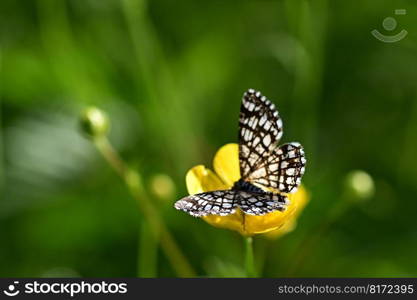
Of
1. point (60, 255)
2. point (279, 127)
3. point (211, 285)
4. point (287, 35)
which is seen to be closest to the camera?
point (279, 127)

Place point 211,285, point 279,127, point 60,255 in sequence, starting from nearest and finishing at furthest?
point 279,127, point 211,285, point 60,255

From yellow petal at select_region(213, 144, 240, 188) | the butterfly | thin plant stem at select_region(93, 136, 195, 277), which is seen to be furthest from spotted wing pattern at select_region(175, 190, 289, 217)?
thin plant stem at select_region(93, 136, 195, 277)

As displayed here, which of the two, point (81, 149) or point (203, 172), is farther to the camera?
point (81, 149)

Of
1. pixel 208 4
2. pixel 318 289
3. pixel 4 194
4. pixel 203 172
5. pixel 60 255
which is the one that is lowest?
pixel 318 289

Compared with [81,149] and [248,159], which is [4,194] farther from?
[248,159]

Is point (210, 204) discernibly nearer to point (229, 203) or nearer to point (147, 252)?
point (229, 203)

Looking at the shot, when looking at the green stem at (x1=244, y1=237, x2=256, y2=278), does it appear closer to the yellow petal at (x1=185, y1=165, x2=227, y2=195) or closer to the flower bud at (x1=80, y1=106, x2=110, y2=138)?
the yellow petal at (x1=185, y1=165, x2=227, y2=195)

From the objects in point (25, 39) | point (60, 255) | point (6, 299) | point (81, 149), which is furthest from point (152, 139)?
point (6, 299)
